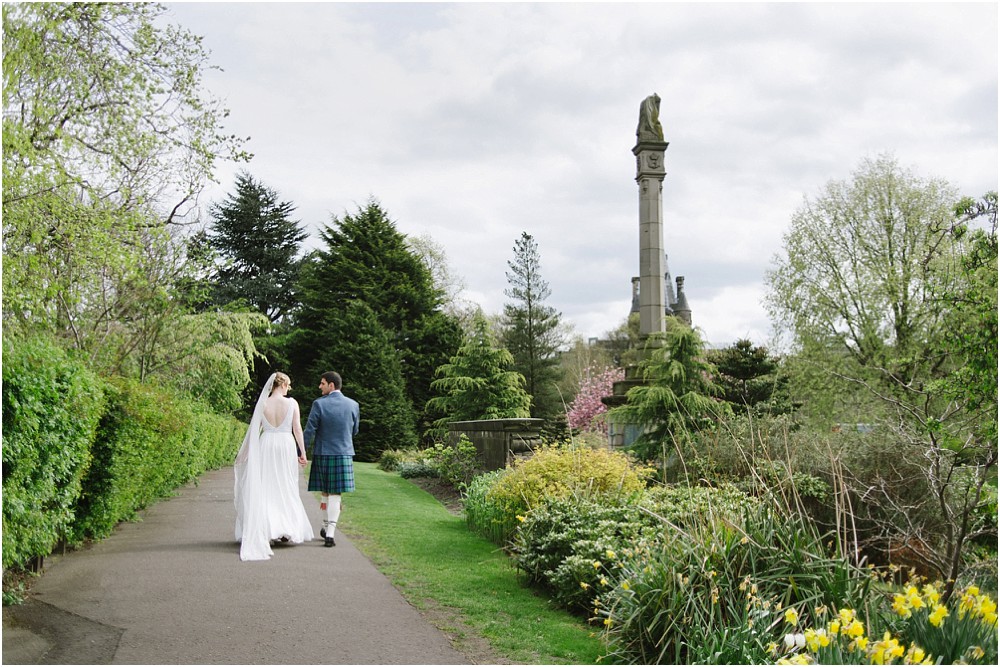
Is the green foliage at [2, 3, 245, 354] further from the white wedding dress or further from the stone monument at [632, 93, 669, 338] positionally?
the stone monument at [632, 93, 669, 338]

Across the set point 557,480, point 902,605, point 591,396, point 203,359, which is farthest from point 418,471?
point 902,605

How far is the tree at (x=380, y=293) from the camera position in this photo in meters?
A: 37.9

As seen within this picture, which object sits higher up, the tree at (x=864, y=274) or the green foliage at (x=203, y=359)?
the tree at (x=864, y=274)

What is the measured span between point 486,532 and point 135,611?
5459 millimetres

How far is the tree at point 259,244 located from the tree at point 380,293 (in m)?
2.06

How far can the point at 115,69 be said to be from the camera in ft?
31.0

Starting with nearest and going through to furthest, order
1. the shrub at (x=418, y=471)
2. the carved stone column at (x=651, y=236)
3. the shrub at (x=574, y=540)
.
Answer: the shrub at (x=574, y=540), the carved stone column at (x=651, y=236), the shrub at (x=418, y=471)

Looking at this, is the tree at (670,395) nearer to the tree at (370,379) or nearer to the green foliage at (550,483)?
the green foliage at (550,483)

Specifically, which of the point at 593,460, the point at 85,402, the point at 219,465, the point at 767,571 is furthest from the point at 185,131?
the point at 219,465

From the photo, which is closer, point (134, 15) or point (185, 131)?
point (134, 15)

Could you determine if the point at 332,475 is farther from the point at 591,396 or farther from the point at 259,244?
the point at 259,244

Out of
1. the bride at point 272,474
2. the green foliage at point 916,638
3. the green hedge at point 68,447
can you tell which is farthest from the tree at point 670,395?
the green foliage at point 916,638

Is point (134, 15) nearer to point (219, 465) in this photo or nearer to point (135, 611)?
point (135, 611)

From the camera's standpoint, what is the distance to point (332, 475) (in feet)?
32.6
